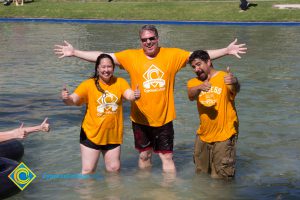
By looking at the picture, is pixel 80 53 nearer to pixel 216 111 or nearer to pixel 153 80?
pixel 153 80

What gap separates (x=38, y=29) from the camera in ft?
104

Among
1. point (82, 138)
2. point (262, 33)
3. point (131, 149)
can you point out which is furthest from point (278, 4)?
point (82, 138)

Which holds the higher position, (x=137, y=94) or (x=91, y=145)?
(x=137, y=94)

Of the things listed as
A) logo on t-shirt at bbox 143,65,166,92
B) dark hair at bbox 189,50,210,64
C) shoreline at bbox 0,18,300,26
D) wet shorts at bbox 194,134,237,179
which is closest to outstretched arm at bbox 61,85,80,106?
logo on t-shirt at bbox 143,65,166,92

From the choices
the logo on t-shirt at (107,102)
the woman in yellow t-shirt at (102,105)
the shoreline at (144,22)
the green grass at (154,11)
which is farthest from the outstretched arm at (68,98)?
the green grass at (154,11)

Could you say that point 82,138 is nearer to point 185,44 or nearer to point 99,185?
point 99,185

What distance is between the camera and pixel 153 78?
7406 millimetres

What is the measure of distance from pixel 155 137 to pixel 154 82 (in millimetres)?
759

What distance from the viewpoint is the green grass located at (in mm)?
34344

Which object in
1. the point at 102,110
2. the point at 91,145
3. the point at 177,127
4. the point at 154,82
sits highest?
the point at 154,82

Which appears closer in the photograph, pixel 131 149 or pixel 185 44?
pixel 131 149

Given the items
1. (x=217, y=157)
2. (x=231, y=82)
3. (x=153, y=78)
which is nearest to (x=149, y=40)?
(x=153, y=78)

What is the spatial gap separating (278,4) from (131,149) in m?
→ 28.5

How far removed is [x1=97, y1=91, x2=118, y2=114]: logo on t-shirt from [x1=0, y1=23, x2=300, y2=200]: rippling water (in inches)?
49.0
